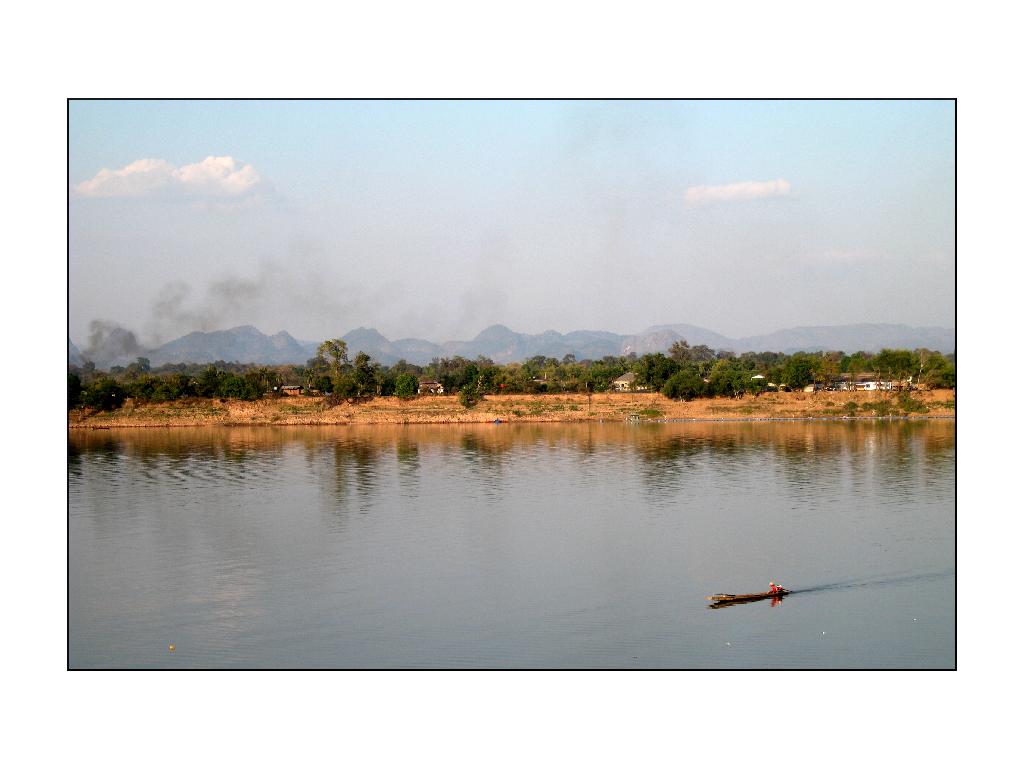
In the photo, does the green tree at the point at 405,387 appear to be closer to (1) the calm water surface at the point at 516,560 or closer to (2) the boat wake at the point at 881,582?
(1) the calm water surface at the point at 516,560

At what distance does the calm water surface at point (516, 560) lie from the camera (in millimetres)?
14992

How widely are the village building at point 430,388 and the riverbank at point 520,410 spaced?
3.18m

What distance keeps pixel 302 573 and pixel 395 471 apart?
47.5 ft

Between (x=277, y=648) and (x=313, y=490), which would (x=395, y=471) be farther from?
(x=277, y=648)

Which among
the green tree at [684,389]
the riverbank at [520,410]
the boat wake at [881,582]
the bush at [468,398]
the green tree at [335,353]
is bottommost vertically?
the boat wake at [881,582]

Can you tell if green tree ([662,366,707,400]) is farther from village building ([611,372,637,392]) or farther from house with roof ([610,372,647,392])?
village building ([611,372,637,392])

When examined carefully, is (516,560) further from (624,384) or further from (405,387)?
(624,384)

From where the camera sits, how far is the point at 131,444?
149 feet

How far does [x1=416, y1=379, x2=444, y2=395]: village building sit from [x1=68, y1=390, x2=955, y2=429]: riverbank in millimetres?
3176

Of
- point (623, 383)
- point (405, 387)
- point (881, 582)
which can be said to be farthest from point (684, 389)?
point (881, 582)

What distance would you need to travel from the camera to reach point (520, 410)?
194ft

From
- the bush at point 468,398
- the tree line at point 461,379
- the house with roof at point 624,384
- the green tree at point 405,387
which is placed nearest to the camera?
the tree line at point 461,379

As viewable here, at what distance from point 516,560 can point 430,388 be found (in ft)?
162

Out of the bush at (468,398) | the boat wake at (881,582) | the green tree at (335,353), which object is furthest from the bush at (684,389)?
the boat wake at (881,582)
